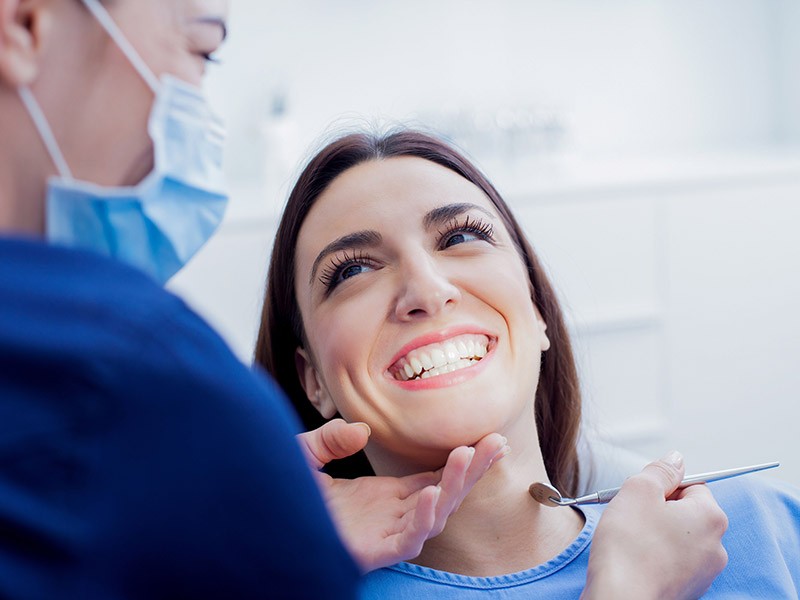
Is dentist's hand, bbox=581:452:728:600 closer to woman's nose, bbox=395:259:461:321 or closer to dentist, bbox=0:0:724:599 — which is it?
woman's nose, bbox=395:259:461:321

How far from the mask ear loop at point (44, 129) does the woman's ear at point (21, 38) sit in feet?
0.03

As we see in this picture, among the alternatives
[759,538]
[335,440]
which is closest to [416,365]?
[335,440]

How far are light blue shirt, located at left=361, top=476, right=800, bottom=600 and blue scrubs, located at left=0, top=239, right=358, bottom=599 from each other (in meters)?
0.61

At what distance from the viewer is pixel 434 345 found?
113 cm

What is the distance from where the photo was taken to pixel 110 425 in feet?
1.69

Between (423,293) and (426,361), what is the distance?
94 millimetres

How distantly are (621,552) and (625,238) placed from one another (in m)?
1.94

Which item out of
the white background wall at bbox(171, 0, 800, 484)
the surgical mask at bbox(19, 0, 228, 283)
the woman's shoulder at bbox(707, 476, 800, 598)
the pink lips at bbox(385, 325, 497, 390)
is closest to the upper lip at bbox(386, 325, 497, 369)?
the pink lips at bbox(385, 325, 497, 390)

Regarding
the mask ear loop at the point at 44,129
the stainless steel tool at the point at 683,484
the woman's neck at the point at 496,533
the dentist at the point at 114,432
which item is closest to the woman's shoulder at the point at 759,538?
Result: the stainless steel tool at the point at 683,484

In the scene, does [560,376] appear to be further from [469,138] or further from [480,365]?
[469,138]

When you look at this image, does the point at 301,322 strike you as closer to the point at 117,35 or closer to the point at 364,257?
the point at 364,257

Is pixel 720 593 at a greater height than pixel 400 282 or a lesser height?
lesser

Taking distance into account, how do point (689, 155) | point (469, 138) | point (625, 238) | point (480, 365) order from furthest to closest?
point (689, 155)
point (469, 138)
point (625, 238)
point (480, 365)

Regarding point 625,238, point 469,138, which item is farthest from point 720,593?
point 469,138
